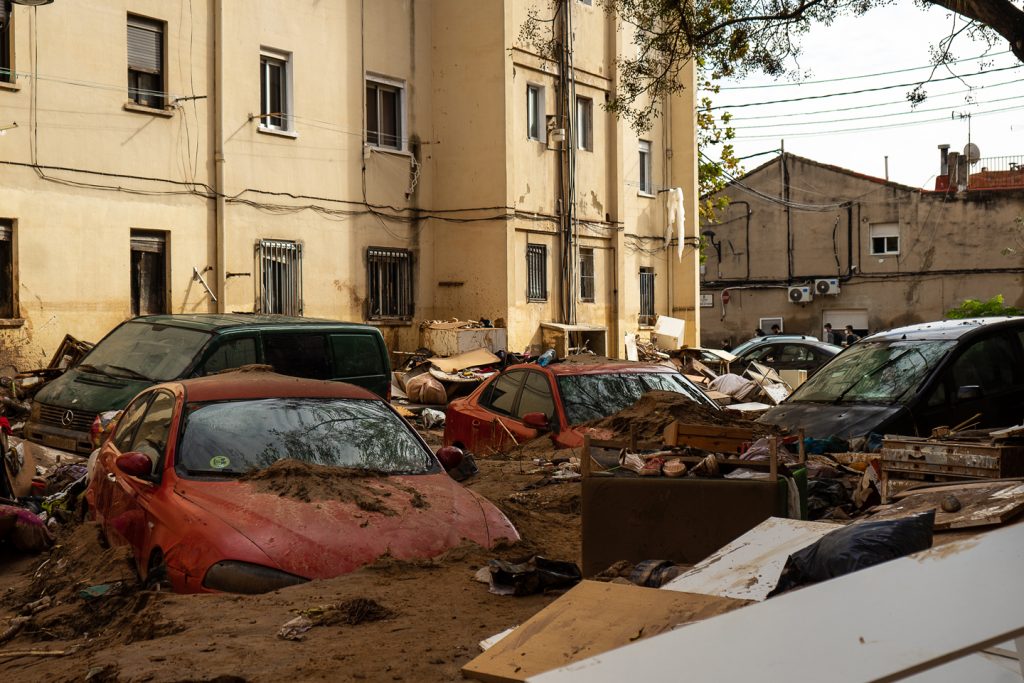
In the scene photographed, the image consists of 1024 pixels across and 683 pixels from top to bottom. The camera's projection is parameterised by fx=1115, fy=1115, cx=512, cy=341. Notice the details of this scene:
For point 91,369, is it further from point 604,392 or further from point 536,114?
point 536,114

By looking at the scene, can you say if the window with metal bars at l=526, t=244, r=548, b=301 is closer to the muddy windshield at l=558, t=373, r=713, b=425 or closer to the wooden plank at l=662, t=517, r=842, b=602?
the muddy windshield at l=558, t=373, r=713, b=425

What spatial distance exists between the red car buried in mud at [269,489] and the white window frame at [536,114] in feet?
59.1

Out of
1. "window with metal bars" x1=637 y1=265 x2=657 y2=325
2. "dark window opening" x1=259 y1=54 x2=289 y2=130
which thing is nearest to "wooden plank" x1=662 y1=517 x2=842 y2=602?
"dark window opening" x1=259 y1=54 x2=289 y2=130

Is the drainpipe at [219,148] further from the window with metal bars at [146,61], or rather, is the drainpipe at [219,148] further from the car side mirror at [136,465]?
the car side mirror at [136,465]

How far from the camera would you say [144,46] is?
728 inches

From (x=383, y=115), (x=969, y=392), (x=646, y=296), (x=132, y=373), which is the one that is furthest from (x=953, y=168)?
(x=132, y=373)

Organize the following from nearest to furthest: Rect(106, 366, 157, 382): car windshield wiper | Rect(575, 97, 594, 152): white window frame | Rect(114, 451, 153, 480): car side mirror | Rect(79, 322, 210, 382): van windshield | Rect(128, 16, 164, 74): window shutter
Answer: Rect(114, 451, 153, 480): car side mirror, Rect(106, 366, 157, 382): car windshield wiper, Rect(79, 322, 210, 382): van windshield, Rect(128, 16, 164, 74): window shutter, Rect(575, 97, 594, 152): white window frame

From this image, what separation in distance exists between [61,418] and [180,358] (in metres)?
1.42

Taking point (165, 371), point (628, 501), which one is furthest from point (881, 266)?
point (628, 501)

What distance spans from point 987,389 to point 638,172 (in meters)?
18.8

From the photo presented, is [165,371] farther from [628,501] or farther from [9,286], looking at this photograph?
[628,501]

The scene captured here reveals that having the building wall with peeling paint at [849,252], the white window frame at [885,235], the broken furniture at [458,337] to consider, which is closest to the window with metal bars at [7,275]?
the broken furniture at [458,337]

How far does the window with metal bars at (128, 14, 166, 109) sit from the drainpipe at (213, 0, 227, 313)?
3.28ft

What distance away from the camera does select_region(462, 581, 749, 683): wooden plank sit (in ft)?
12.6
